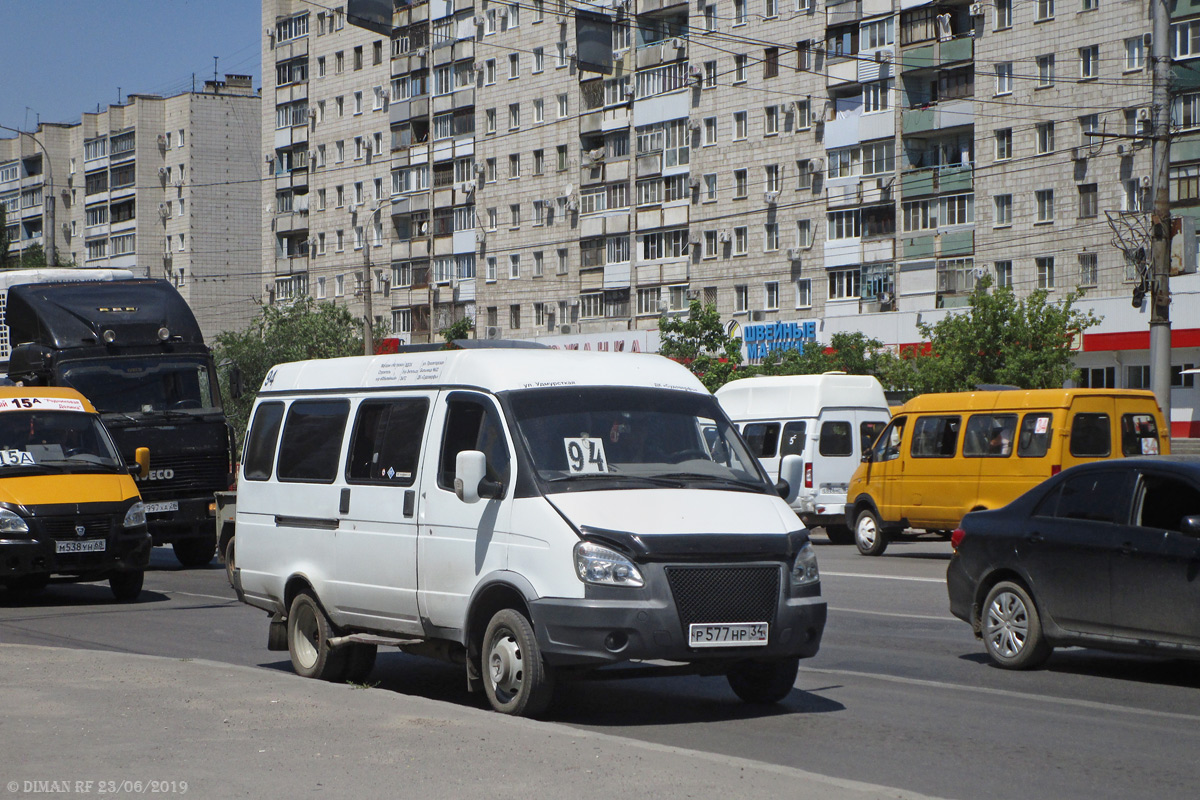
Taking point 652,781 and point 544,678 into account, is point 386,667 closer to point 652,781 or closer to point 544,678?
point 544,678

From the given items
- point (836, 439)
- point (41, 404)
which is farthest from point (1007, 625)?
point (836, 439)

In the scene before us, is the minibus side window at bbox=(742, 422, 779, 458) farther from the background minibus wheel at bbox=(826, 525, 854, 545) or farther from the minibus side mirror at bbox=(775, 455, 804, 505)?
the minibus side mirror at bbox=(775, 455, 804, 505)

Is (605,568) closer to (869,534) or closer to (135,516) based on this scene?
(135,516)

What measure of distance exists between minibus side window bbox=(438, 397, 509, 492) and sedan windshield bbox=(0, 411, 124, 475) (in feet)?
30.2

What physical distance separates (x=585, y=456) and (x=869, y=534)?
17.3 m

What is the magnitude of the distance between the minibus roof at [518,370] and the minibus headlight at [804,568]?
134 cm

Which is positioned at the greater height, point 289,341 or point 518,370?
point 289,341

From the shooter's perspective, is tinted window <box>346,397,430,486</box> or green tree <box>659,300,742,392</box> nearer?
tinted window <box>346,397,430,486</box>

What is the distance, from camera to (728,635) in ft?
27.8

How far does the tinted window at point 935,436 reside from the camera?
23.9 meters

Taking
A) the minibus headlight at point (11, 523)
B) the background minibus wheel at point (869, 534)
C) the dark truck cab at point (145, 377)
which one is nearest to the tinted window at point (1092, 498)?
the minibus headlight at point (11, 523)

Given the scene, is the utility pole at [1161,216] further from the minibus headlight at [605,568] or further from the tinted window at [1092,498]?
the minibus headlight at [605,568]

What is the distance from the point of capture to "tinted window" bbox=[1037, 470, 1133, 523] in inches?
424

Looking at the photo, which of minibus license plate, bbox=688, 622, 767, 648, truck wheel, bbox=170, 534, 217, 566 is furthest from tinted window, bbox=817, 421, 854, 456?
minibus license plate, bbox=688, 622, 767, 648
